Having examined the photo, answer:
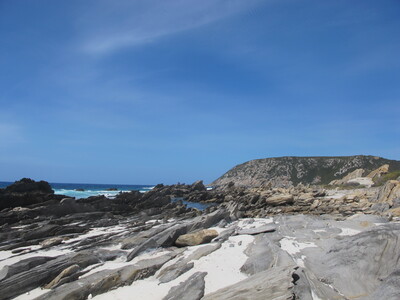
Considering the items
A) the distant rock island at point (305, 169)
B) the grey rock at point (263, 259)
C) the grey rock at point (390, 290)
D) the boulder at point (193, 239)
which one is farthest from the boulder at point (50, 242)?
the distant rock island at point (305, 169)

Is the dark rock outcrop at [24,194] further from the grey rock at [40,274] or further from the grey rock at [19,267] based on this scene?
the grey rock at [40,274]

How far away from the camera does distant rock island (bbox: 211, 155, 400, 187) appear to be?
485ft

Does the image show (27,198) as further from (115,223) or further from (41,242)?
(41,242)

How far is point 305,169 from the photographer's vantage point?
559 ft

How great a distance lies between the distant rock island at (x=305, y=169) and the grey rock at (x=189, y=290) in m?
135

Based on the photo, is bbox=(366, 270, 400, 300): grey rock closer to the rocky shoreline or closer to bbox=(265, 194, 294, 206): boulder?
the rocky shoreline

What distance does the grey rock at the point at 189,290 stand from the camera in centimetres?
1051

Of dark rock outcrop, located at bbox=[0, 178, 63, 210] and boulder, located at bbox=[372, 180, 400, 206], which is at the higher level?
dark rock outcrop, located at bbox=[0, 178, 63, 210]

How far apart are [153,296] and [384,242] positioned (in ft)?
36.2

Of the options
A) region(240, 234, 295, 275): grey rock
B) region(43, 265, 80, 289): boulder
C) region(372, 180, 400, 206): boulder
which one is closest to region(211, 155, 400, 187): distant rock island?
region(372, 180, 400, 206): boulder

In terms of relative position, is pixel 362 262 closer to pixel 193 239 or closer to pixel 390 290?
pixel 390 290

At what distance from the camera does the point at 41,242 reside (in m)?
21.4

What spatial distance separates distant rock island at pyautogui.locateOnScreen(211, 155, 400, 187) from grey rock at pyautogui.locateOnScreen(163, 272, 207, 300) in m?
135

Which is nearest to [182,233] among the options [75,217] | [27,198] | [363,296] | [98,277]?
[98,277]
